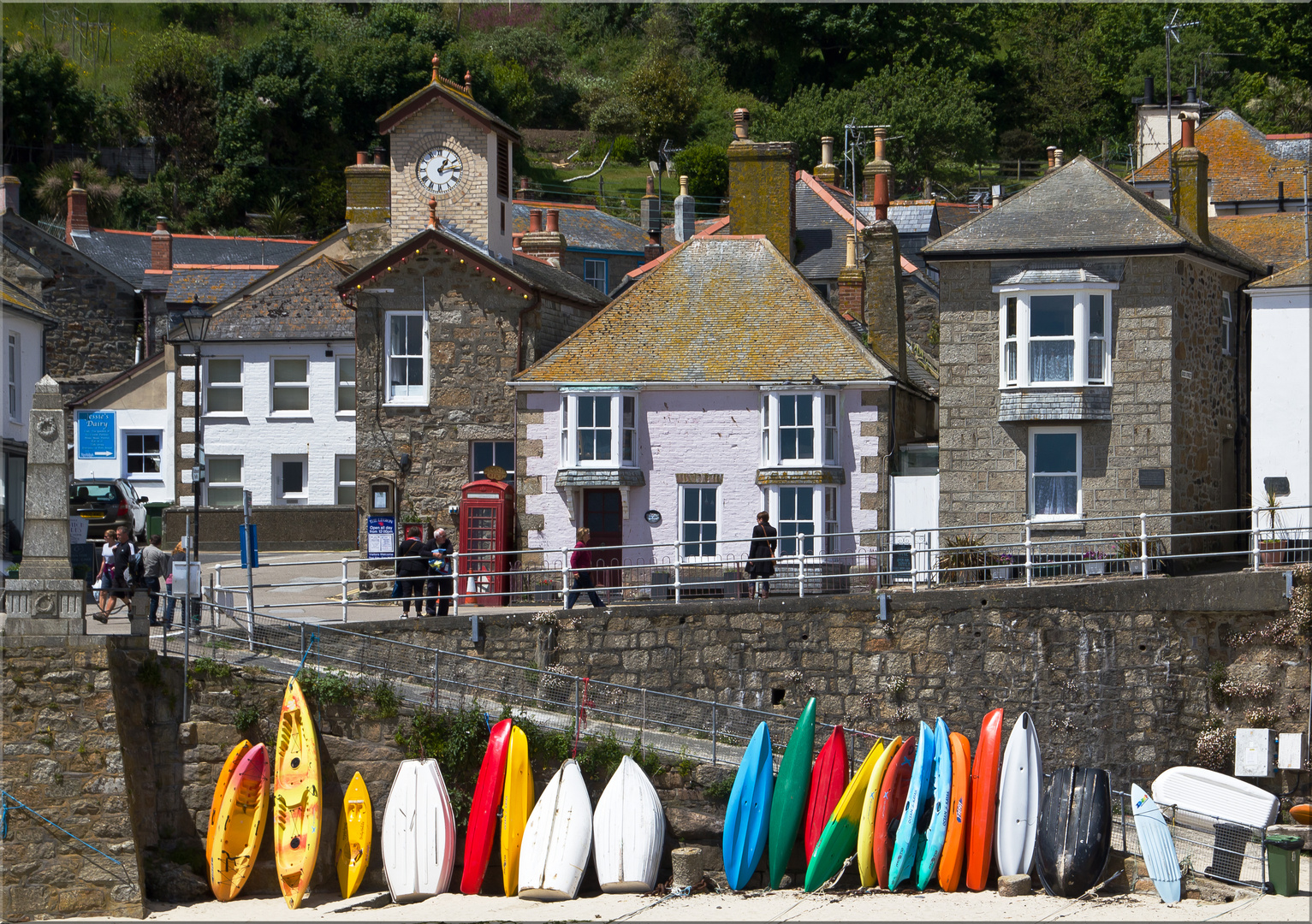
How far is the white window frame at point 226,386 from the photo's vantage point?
35.2m

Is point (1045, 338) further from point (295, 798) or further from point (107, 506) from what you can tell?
point (107, 506)

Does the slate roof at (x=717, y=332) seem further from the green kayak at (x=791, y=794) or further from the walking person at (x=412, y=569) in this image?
the green kayak at (x=791, y=794)

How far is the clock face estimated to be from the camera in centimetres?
3077

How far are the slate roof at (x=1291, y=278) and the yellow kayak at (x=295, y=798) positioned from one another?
633 inches

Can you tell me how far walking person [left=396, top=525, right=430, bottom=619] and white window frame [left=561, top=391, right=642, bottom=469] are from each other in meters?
3.22

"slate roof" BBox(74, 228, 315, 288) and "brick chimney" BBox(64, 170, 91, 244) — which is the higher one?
"brick chimney" BBox(64, 170, 91, 244)

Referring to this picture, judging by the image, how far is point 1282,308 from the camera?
86.6ft

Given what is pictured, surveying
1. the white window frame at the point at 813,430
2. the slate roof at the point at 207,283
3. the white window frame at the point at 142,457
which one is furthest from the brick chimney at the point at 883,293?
the white window frame at the point at 142,457

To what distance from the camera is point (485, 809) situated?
19.5m

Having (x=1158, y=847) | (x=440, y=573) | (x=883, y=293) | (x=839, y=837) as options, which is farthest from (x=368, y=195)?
(x=1158, y=847)

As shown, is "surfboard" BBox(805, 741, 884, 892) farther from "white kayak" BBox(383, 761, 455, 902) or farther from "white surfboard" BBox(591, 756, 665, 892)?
"white kayak" BBox(383, 761, 455, 902)

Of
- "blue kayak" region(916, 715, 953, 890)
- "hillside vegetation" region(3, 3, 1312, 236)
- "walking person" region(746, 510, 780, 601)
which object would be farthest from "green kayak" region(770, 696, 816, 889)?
"hillside vegetation" region(3, 3, 1312, 236)

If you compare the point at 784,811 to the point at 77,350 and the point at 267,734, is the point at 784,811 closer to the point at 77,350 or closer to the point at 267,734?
the point at 267,734

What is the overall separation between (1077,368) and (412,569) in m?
10.2
